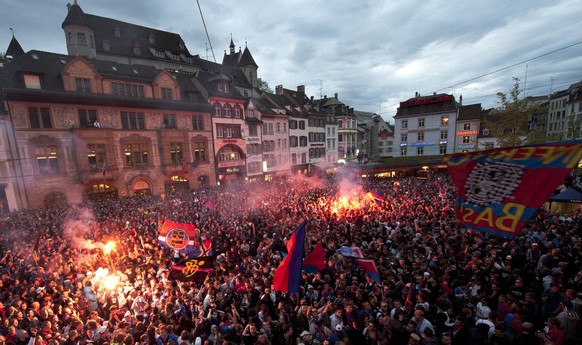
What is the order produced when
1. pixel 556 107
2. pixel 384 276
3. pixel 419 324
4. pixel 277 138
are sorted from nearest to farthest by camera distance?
pixel 419 324 < pixel 384 276 < pixel 277 138 < pixel 556 107

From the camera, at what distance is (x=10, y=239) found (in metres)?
14.7

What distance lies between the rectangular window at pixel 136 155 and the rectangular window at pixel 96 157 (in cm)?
182

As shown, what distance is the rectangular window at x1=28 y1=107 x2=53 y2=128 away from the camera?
68.1 feet

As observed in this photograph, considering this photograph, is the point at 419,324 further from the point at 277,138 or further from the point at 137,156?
the point at 277,138

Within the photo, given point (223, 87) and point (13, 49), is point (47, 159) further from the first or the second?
point (13, 49)

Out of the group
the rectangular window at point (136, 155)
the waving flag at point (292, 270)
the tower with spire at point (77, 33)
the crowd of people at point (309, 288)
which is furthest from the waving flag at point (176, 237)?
the tower with spire at point (77, 33)

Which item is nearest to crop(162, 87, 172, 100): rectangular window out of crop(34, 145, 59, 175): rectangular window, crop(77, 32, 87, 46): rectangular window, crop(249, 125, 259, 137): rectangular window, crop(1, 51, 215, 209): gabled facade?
crop(1, 51, 215, 209): gabled facade

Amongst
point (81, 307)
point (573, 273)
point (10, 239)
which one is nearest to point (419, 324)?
point (573, 273)

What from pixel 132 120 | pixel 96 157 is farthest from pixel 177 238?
pixel 132 120

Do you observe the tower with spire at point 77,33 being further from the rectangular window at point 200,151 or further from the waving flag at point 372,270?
the waving flag at point 372,270

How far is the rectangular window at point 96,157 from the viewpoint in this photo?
23.3 metres

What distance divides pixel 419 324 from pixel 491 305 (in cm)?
196

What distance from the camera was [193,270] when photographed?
7.78m

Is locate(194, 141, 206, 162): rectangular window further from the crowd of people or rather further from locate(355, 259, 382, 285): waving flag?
locate(355, 259, 382, 285): waving flag
